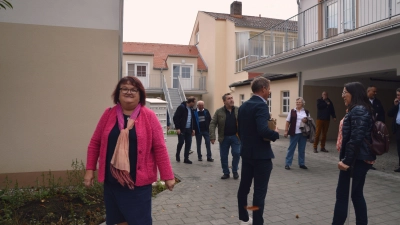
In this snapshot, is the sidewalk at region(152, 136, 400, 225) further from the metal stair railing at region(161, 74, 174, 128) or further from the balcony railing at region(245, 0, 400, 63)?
the metal stair railing at region(161, 74, 174, 128)

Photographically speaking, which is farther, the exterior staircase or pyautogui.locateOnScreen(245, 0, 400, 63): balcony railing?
the exterior staircase

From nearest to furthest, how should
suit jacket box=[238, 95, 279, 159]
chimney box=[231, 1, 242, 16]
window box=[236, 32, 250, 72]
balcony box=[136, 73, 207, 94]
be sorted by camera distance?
suit jacket box=[238, 95, 279, 159]
window box=[236, 32, 250, 72]
balcony box=[136, 73, 207, 94]
chimney box=[231, 1, 242, 16]

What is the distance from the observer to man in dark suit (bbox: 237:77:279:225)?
13.6ft

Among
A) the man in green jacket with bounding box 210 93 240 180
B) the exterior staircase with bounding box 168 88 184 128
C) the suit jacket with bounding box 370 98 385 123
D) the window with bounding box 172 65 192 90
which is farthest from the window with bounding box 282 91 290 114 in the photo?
the window with bounding box 172 65 192 90

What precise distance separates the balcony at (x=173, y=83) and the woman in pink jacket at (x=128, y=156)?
2674cm

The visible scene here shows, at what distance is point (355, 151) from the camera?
3.75 metres

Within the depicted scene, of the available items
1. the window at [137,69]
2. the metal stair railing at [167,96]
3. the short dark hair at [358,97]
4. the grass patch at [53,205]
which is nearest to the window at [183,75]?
the metal stair railing at [167,96]

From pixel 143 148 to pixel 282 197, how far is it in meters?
3.82

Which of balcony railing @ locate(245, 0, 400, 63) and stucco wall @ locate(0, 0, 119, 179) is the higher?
balcony railing @ locate(245, 0, 400, 63)

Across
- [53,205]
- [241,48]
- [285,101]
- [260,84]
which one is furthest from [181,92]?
[260,84]

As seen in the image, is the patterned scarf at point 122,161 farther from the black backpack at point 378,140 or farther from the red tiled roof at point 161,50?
the red tiled roof at point 161,50

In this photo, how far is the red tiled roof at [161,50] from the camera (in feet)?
106

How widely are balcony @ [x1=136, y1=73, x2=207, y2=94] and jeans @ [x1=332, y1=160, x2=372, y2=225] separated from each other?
26504 mm

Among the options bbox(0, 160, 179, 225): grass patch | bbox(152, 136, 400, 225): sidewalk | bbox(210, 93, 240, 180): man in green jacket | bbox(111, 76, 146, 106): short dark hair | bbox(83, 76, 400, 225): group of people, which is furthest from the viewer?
bbox(210, 93, 240, 180): man in green jacket
